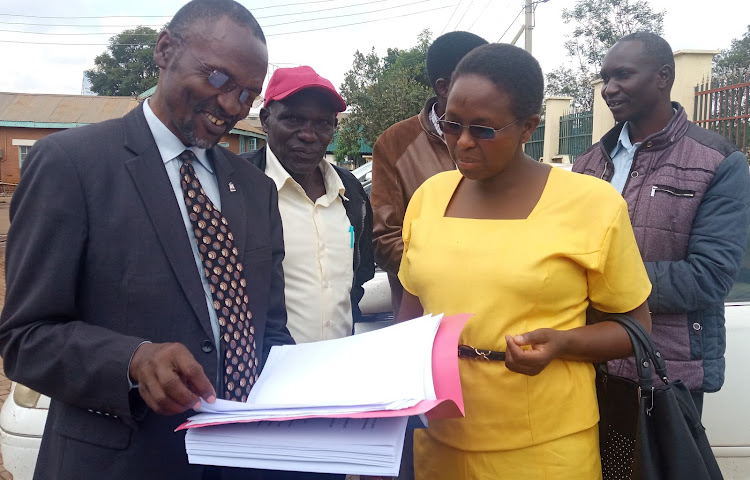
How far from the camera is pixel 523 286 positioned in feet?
4.85

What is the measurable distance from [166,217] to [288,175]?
893mm

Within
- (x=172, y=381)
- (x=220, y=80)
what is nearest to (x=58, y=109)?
(x=220, y=80)

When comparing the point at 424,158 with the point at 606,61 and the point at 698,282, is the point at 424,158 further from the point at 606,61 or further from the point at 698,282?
the point at 698,282

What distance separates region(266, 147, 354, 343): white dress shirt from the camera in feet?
7.16

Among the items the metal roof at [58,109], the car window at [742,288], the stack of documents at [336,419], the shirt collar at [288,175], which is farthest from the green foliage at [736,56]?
the stack of documents at [336,419]

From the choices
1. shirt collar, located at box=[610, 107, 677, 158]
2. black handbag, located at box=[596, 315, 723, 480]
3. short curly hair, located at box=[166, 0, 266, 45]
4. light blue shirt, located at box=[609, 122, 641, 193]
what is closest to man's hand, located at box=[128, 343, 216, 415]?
short curly hair, located at box=[166, 0, 266, 45]

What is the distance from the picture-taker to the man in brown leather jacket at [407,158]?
102 inches

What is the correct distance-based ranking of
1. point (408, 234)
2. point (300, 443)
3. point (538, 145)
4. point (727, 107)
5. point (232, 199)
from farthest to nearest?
point (538, 145)
point (727, 107)
point (408, 234)
point (232, 199)
point (300, 443)

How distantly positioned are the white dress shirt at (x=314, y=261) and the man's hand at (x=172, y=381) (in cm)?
96

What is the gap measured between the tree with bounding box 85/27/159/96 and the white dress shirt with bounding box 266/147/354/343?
150 feet

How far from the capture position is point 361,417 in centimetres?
108

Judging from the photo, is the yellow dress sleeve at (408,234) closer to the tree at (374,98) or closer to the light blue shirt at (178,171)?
the light blue shirt at (178,171)

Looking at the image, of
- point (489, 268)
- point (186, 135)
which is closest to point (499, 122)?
point (489, 268)

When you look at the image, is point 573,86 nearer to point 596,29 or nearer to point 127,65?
point 596,29
